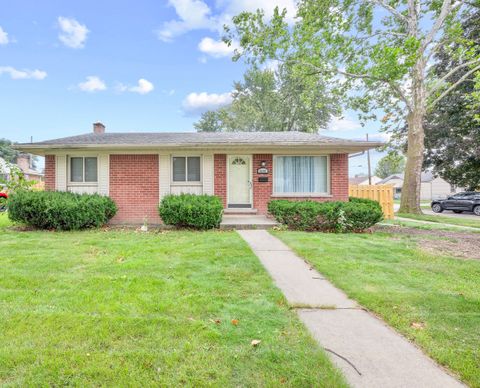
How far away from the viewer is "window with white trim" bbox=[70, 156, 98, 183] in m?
10.1

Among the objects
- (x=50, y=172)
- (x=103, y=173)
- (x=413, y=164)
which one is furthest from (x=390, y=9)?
(x=50, y=172)

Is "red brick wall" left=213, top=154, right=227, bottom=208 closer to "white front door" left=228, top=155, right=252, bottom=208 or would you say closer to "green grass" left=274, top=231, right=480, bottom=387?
"white front door" left=228, top=155, right=252, bottom=208

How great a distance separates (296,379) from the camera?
6.53 ft

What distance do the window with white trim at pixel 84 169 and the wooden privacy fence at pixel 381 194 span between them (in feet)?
36.4

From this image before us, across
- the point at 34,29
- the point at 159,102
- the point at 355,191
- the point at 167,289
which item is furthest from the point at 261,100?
the point at 167,289

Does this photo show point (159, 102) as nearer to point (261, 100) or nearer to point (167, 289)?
point (261, 100)

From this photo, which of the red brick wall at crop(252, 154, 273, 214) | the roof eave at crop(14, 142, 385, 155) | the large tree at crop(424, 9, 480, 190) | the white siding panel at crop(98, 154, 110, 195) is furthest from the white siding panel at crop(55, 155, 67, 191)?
the large tree at crop(424, 9, 480, 190)

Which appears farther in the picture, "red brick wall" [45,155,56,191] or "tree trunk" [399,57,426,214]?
"tree trunk" [399,57,426,214]

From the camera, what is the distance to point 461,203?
20047 millimetres

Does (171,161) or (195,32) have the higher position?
(195,32)

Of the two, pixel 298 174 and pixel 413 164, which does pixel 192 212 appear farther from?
pixel 413 164

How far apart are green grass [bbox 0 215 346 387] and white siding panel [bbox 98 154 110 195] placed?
507 centimetres

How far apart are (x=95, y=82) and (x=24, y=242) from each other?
17637 millimetres

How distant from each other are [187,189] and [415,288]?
25.1 ft
